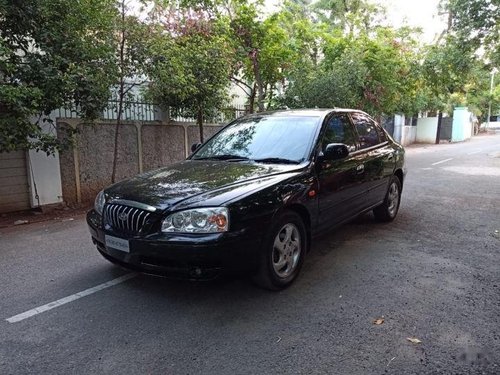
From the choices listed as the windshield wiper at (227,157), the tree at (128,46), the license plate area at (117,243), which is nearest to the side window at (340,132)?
the windshield wiper at (227,157)

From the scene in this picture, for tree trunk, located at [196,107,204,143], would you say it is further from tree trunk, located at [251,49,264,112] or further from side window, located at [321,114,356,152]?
side window, located at [321,114,356,152]

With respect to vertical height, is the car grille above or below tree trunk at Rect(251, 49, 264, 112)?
below

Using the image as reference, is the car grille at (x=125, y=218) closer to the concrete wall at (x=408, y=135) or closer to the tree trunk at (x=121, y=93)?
the tree trunk at (x=121, y=93)

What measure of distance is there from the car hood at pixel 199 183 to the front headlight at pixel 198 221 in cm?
7

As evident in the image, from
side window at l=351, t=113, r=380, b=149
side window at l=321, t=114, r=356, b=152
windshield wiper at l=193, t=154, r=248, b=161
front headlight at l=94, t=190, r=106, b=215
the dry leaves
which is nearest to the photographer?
the dry leaves

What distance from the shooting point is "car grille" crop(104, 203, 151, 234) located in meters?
3.35

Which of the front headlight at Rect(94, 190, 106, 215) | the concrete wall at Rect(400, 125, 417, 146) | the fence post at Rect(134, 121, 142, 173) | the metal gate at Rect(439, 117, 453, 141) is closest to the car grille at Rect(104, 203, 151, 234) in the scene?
the front headlight at Rect(94, 190, 106, 215)

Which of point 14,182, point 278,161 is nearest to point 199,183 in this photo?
point 278,161

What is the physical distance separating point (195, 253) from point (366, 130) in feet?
11.2

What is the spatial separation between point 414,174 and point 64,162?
9.25 metres

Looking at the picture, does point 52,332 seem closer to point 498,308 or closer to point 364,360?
point 364,360

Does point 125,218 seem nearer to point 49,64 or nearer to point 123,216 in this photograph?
point 123,216

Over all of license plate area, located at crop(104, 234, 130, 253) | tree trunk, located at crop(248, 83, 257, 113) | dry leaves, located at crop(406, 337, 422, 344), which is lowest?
dry leaves, located at crop(406, 337, 422, 344)

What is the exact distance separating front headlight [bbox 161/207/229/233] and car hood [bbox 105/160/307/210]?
0.07 metres
